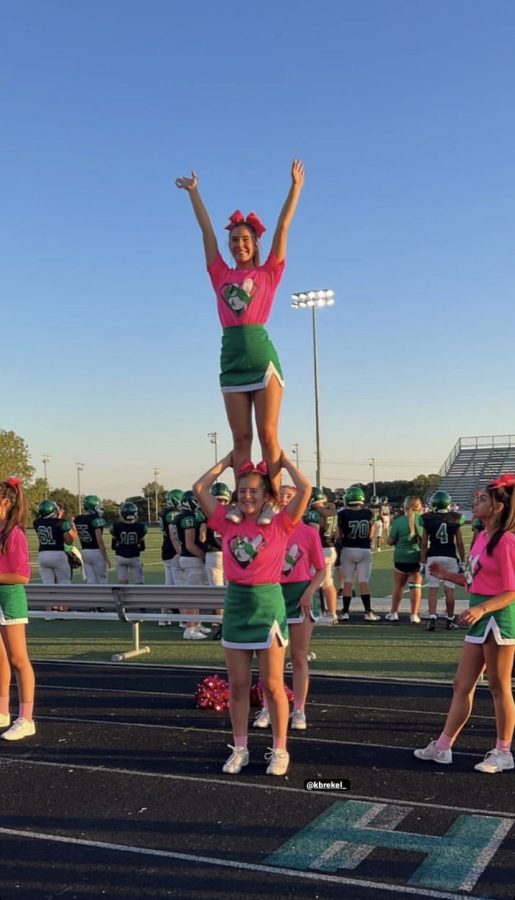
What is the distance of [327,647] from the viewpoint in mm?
9250

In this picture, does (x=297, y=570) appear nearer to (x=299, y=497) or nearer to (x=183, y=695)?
(x=299, y=497)

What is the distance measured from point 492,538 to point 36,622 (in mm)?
8979

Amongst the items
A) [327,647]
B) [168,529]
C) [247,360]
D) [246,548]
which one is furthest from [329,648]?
[247,360]

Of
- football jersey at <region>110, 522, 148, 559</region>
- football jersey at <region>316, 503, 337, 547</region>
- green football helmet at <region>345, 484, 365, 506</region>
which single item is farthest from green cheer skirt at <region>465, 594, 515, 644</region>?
football jersey at <region>110, 522, 148, 559</region>

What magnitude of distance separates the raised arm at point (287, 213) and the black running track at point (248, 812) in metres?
3.06

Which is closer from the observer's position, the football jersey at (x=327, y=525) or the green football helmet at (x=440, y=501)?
the green football helmet at (x=440, y=501)

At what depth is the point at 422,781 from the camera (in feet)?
15.4

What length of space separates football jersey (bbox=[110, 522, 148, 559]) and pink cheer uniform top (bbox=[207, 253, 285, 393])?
7275 mm

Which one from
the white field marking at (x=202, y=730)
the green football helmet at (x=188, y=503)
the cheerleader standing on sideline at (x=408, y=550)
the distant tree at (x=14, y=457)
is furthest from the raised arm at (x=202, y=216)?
the distant tree at (x=14, y=457)

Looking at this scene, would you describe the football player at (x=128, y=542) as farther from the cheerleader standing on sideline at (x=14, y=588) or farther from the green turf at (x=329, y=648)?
the cheerleader standing on sideline at (x=14, y=588)

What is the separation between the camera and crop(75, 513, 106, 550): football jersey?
1203 centimetres

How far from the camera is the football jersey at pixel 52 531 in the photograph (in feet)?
38.3

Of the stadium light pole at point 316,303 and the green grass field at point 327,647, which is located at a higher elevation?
the stadium light pole at point 316,303

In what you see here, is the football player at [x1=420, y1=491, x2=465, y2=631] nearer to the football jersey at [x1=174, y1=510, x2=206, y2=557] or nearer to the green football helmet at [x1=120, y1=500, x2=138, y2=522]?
the football jersey at [x1=174, y1=510, x2=206, y2=557]
